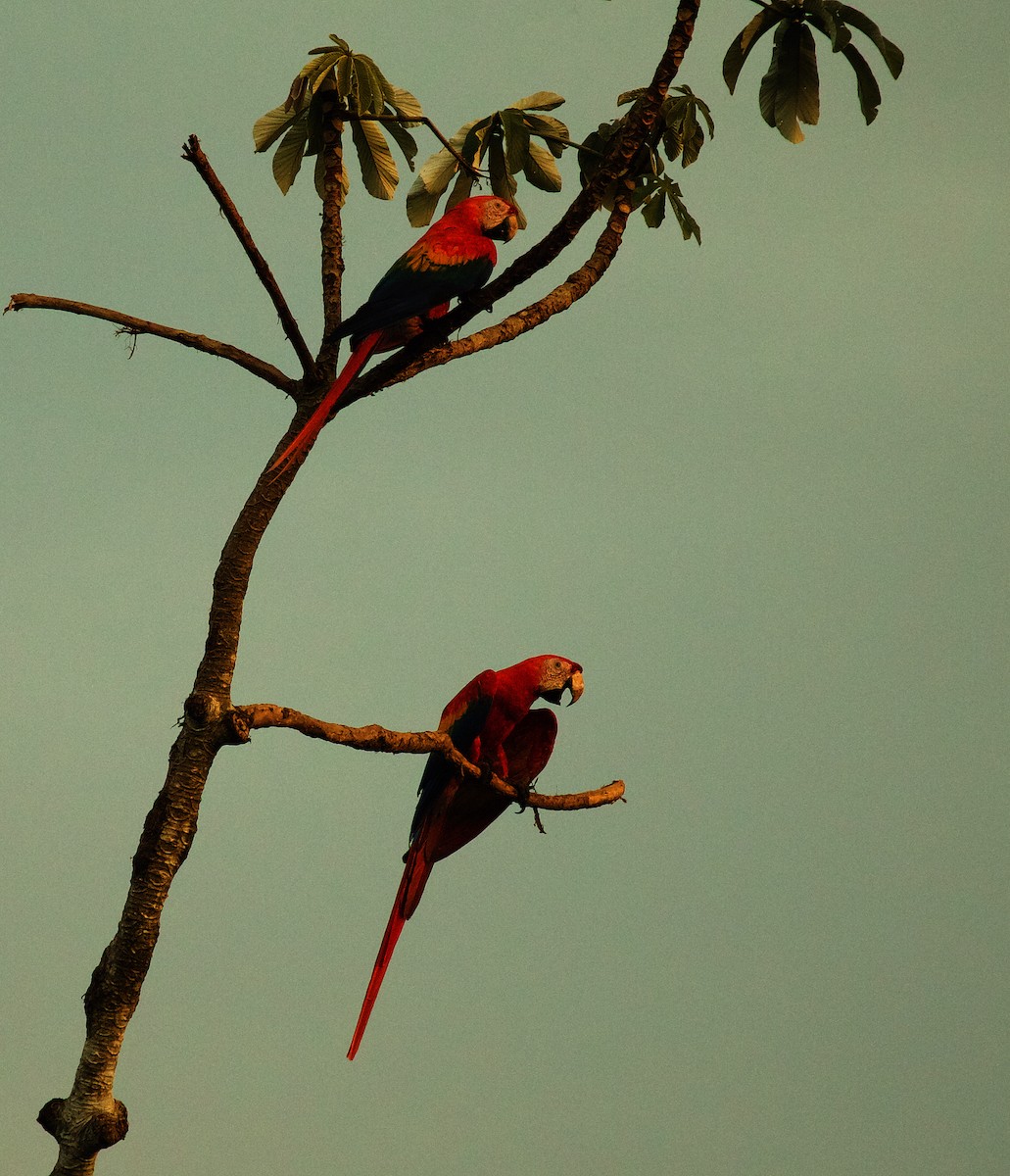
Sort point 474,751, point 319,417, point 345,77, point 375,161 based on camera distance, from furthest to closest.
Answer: point 474,751, point 375,161, point 345,77, point 319,417

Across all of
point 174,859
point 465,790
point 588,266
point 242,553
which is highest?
point 588,266

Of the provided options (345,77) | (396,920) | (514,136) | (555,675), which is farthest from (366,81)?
(396,920)

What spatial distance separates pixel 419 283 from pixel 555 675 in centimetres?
162

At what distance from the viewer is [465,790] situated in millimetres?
4879

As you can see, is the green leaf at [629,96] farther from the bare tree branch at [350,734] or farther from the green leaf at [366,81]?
the bare tree branch at [350,734]

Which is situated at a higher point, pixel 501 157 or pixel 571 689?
pixel 501 157

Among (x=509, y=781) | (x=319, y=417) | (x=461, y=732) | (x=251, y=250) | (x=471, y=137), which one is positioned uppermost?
(x=471, y=137)

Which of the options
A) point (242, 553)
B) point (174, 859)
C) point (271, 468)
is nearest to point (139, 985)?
point (174, 859)

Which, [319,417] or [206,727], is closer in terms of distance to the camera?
[206,727]

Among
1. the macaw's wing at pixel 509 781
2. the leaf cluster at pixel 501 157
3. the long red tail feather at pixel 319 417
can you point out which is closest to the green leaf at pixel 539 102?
the leaf cluster at pixel 501 157

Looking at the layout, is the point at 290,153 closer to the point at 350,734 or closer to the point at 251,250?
the point at 251,250

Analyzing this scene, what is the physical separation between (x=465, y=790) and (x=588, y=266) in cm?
212

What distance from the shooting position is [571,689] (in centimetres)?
491

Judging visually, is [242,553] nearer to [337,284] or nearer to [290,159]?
[337,284]
